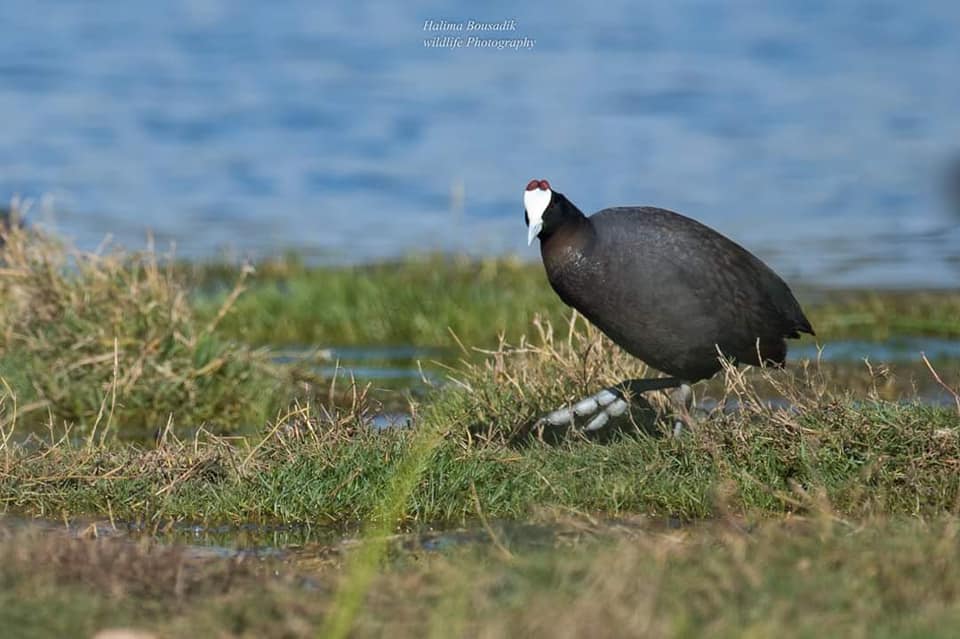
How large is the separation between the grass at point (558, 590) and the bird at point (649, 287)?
206cm

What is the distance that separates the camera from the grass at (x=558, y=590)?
4.27 m

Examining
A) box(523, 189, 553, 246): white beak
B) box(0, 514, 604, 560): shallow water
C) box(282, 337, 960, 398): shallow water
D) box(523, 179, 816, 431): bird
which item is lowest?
box(282, 337, 960, 398): shallow water

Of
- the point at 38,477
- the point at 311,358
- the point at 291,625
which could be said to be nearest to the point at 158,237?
the point at 311,358

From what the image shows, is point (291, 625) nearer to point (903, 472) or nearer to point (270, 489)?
point (270, 489)

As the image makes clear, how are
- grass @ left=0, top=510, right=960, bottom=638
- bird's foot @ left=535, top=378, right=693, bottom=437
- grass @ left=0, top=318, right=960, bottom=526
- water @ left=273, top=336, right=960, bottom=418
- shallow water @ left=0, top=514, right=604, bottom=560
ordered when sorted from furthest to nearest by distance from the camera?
water @ left=273, top=336, right=960, bottom=418 → bird's foot @ left=535, top=378, right=693, bottom=437 → grass @ left=0, top=318, right=960, bottom=526 → shallow water @ left=0, top=514, right=604, bottom=560 → grass @ left=0, top=510, right=960, bottom=638

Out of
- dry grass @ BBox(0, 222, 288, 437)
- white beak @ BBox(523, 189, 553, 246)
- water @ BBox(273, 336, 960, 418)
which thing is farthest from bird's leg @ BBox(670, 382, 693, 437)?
dry grass @ BBox(0, 222, 288, 437)

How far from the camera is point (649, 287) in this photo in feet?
23.8

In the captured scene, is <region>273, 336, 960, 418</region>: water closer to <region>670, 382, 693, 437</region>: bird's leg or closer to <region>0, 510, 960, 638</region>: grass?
<region>670, 382, 693, 437</region>: bird's leg

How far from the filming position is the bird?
724 cm

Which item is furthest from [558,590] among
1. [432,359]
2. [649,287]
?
[432,359]

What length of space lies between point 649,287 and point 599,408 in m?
0.69

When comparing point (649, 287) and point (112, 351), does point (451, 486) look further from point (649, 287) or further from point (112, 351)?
point (112, 351)

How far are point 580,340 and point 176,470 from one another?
2828 mm

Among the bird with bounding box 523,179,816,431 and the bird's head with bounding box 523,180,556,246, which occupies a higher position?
the bird's head with bounding box 523,180,556,246
